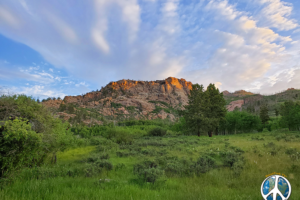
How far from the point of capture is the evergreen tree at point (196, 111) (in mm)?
30461

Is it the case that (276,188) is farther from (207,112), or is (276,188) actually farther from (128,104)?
(128,104)

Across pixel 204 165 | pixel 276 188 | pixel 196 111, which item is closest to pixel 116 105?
pixel 196 111

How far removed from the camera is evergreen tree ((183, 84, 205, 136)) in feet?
99.9

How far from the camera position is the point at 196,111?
31.7 meters

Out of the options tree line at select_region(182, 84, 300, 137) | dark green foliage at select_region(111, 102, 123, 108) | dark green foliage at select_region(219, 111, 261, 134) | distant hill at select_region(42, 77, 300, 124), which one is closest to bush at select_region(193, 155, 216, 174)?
tree line at select_region(182, 84, 300, 137)

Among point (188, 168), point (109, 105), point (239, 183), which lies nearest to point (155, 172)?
point (188, 168)

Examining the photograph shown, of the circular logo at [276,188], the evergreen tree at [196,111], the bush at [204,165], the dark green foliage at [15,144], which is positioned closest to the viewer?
the circular logo at [276,188]

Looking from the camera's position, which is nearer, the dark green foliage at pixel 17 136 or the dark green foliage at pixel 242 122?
the dark green foliage at pixel 17 136

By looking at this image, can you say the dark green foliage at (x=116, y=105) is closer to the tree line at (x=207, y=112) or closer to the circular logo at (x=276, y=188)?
the tree line at (x=207, y=112)

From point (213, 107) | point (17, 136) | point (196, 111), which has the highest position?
point (213, 107)

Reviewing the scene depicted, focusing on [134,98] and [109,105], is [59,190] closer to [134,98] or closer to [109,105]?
[109,105]

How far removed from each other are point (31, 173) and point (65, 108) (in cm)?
12054

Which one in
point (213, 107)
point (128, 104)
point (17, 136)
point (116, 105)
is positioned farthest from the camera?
point (128, 104)

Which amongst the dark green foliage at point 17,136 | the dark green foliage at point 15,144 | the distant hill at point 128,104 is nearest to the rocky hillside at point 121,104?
the distant hill at point 128,104
